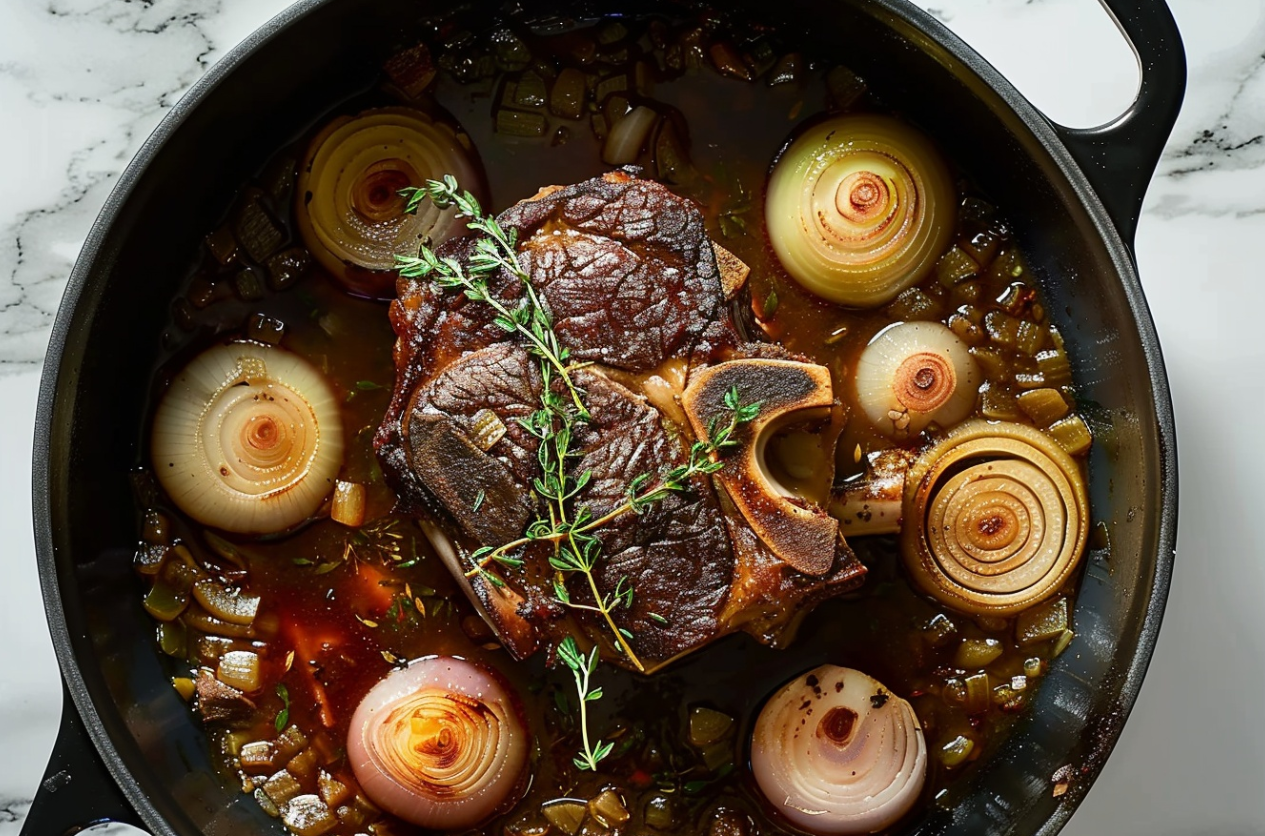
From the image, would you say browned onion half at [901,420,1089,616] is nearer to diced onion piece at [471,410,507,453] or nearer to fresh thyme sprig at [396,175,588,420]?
fresh thyme sprig at [396,175,588,420]

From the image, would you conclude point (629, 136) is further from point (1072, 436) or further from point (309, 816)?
point (309, 816)

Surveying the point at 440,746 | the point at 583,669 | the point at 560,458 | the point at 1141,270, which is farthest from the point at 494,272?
the point at 1141,270

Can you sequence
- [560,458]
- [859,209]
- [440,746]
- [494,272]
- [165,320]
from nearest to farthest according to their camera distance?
[560,458] → [494,272] → [440,746] → [859,209] → [165,320]

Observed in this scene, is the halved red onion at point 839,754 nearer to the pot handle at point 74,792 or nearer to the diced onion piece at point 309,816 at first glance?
the diced onion piece at point 309,816

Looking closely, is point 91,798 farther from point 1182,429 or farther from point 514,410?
point 1182,429

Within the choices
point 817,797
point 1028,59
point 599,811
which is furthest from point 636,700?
point 1028,59

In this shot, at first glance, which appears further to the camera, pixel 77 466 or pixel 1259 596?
pixel 1259 596

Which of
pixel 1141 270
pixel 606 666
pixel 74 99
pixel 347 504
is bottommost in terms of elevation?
pixel 606 666
